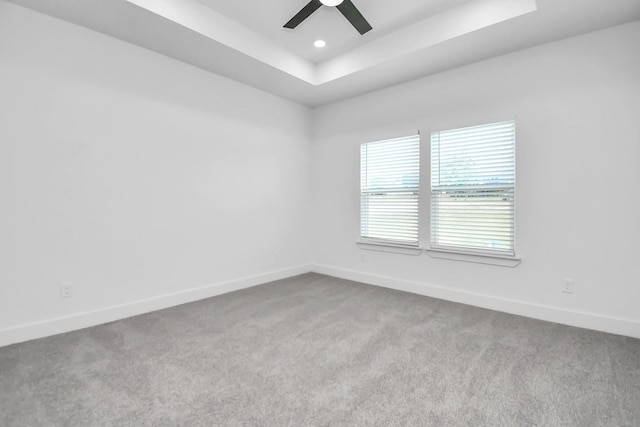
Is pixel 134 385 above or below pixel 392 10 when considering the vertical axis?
below

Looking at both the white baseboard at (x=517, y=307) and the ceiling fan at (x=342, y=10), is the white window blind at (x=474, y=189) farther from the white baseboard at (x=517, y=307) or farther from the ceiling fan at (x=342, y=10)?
the ceiling fan at (x=342, y=10)

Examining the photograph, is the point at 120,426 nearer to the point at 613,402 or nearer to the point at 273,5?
the point at 613,402

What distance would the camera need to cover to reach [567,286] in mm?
2951

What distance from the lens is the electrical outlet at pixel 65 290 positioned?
274 centimetres

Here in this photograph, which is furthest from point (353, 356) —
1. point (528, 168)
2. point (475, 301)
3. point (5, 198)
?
point (5, 198)

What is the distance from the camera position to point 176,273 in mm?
3502

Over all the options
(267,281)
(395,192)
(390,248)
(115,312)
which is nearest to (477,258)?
(390,248)

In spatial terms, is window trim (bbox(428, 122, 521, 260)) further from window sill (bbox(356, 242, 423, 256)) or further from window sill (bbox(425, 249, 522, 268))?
window sill (bbox(356, 242, 423, 256))

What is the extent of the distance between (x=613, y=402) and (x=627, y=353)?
0.84 metres

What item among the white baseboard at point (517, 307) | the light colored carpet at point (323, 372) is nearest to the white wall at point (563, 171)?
the white baseboard at point (517, 307)

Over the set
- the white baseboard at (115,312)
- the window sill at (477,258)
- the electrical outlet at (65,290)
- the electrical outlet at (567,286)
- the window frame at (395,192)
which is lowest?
the white baseboard at (115,312)

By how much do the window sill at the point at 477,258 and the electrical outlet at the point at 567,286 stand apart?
396 mm

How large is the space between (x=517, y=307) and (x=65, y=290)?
14.0 feet

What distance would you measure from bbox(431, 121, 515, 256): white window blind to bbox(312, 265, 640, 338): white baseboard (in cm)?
52
